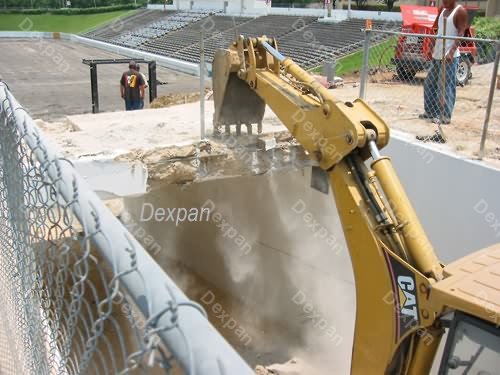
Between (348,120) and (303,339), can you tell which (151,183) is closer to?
(348,120)

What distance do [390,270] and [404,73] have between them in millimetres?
8900

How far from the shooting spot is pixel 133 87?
472 inches

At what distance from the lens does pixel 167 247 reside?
949cm

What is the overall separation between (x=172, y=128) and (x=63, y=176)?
19.2ft

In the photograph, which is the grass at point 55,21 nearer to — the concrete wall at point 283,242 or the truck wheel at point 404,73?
the truck wheel at point 404,73

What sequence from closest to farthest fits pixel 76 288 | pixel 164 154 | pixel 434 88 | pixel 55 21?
pixel 76 288 < pixel 164 154 < pixel 434 88 < pixel 55 21

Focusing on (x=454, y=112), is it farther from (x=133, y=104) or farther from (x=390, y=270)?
(x=133, y=104)

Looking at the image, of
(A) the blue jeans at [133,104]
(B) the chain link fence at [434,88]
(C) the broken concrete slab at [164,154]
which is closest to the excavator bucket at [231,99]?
(C) the broken concrete slab at [164,154]

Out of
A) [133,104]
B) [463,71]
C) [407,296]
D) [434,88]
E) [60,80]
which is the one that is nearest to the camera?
[407,296]

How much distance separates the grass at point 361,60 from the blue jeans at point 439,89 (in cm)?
558

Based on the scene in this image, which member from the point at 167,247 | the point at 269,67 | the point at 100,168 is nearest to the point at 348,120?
the point at 269,67

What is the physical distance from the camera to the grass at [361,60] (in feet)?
46.2

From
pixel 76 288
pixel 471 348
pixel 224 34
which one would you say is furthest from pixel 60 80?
pixel 76 288

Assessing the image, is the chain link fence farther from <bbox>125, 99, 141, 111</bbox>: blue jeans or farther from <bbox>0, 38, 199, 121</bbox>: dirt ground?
<bbox>0, 38, 199, 121</bbox>: dirt ground
